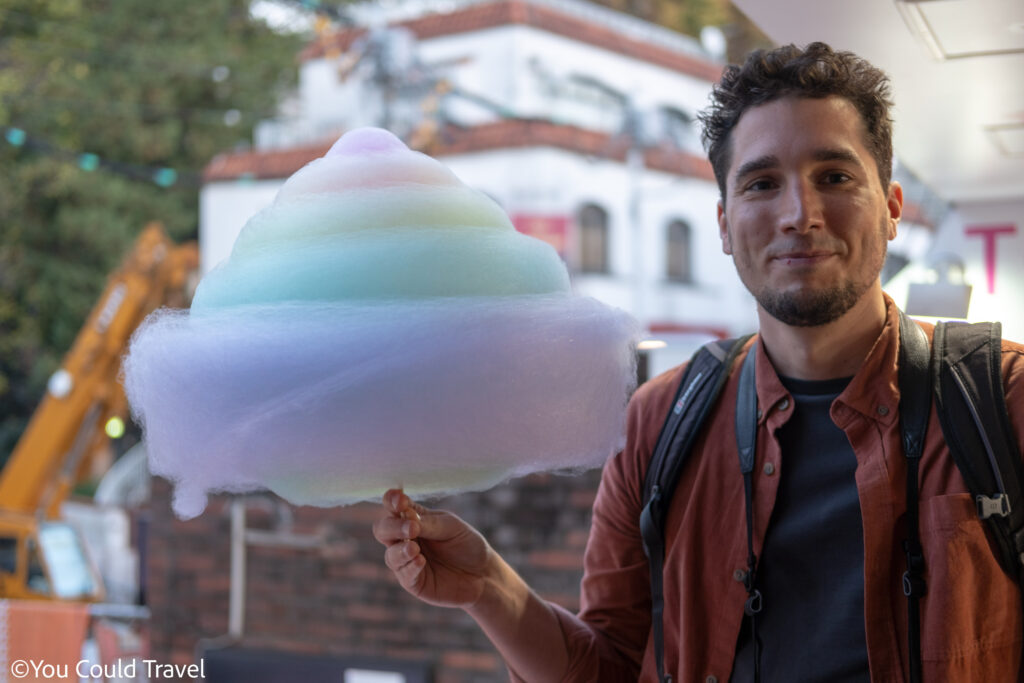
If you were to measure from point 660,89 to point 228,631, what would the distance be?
13.9m

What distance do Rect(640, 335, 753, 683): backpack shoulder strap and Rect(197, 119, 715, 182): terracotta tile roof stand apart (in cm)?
1377

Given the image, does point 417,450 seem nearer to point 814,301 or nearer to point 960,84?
point 814,301

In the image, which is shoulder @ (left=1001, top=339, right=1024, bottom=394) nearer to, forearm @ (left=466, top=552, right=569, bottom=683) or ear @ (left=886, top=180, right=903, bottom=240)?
ear @ (left=886, top=180, right=903, bottom=240)

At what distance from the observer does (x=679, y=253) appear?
17688 millimetres

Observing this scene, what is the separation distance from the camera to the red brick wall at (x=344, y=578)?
15.4 feet

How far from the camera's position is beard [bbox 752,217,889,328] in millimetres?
1464

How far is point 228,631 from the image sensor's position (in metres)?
5.46

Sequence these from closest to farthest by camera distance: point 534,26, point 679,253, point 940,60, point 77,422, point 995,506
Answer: point 995,506 < point 940,60 < point 77,422 < point 534,26 < point 679,253

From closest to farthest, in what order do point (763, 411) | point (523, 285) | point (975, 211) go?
1. point (523, 285)
2. point (763, 411)
3. point (975, 211)

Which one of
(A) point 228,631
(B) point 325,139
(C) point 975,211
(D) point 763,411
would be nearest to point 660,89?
(B) point 325,139

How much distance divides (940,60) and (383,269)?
1.31 meters

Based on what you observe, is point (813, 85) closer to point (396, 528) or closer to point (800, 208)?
point (800, 208)

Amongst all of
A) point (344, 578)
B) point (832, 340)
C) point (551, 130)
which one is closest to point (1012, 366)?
point (832, 340)

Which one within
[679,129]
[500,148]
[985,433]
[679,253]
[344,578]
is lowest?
[344,578]
